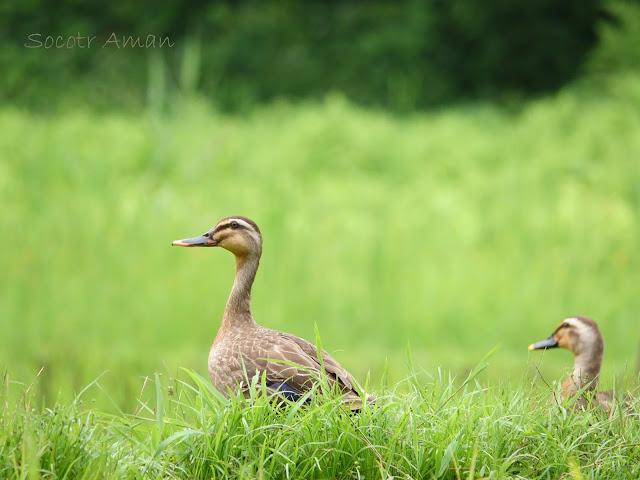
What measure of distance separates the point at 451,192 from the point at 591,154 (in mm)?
1878

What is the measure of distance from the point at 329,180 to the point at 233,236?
6.82 m

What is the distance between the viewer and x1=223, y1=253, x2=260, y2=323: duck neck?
3518 mm

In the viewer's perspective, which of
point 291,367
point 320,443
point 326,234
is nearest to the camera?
point 320,443

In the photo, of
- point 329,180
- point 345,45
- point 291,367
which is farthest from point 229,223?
point 345,45

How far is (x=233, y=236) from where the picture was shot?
3459 mm

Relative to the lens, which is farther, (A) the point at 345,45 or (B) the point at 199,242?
(A) the point at 345,45

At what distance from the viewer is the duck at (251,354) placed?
313cm

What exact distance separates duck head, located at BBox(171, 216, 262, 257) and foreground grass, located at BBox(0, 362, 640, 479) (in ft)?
1.91

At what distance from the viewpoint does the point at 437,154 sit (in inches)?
433

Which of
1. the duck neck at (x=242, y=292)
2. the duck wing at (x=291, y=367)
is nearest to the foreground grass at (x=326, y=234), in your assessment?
the duck neck at (x=242, y=292)

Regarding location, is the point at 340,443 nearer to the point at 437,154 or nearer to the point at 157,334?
the point at 157,334

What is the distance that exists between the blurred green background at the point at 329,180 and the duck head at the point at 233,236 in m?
1.86

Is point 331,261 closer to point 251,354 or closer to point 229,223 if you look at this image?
point 229,223

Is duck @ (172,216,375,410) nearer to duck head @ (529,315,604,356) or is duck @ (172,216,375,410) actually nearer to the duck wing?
the duck wing
